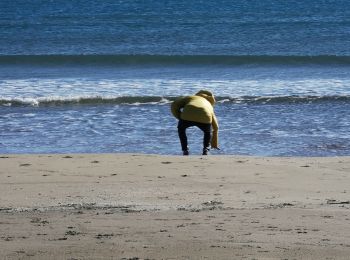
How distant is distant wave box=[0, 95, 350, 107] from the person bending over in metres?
6.23

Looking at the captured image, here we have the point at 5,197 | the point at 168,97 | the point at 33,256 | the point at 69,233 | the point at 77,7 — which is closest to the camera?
the point at 33,256

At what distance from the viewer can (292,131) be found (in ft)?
50.5

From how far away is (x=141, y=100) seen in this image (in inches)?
761

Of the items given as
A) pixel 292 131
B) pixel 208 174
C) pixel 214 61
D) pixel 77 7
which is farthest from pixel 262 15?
pixel 208 174

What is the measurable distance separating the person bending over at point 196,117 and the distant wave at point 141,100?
6228 millimetres

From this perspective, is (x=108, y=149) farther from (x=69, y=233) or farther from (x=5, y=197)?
(x=69, y=233)

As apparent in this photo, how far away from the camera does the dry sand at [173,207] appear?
691 cm

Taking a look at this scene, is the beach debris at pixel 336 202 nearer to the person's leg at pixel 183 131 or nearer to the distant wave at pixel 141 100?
the person's leg at pixel 183 131

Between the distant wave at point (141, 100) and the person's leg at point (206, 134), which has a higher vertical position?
the person's leg at point (206, 134)

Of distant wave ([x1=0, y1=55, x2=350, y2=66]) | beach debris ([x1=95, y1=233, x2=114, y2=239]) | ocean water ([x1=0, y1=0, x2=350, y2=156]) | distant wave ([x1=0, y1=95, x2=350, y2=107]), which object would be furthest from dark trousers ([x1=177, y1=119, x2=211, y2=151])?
distant wave ([x1=0, y1=55, x2=350, y2=66])

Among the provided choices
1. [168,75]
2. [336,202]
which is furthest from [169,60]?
[336,202]

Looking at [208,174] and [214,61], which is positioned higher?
[208,174]

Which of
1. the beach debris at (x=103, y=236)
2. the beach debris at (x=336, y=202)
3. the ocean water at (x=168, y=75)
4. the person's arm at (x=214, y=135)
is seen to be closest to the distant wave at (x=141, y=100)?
the ocean water at (x=168, y=75)

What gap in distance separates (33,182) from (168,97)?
984 cm
